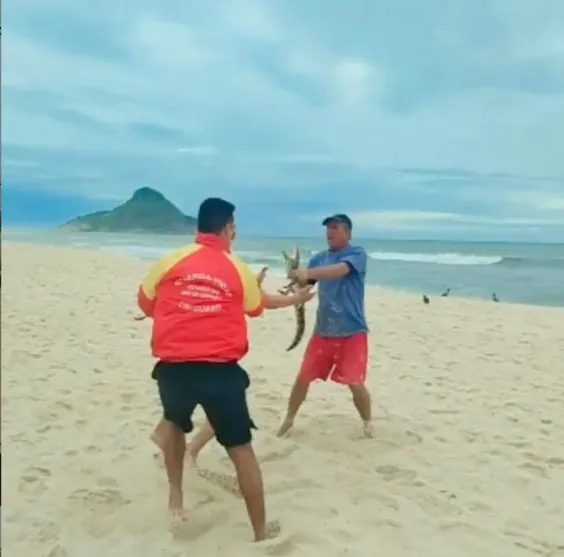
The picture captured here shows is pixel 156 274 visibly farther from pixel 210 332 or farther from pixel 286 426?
pixel 286 426

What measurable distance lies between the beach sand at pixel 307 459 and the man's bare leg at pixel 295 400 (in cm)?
13

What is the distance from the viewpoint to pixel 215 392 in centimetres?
367

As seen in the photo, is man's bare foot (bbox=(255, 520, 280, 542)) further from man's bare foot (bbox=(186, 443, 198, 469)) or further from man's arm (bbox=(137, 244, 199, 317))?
man's arm (bbox=(137, 244, 199, 317))

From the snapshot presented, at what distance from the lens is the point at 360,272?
213 inches

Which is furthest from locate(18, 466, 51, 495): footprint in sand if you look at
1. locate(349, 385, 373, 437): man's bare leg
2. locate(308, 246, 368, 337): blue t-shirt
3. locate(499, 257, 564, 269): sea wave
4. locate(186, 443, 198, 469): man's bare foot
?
locate(499, 257, 564, 269): sea wave

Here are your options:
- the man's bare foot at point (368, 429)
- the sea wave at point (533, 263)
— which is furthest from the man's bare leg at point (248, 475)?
the sea wave at point (533, 263)

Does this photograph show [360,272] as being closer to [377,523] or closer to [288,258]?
[288,258]

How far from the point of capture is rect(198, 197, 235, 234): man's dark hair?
3.84 m

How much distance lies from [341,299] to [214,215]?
1.85 metres

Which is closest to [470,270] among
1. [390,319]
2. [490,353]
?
[390,319]

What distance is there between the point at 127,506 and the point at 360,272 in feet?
7.48

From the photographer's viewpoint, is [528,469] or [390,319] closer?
[528,469]

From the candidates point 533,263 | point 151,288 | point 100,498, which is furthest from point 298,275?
point 533,263

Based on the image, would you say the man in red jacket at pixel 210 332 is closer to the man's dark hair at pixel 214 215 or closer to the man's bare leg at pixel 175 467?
the man's dark hair at pixel 214 215
